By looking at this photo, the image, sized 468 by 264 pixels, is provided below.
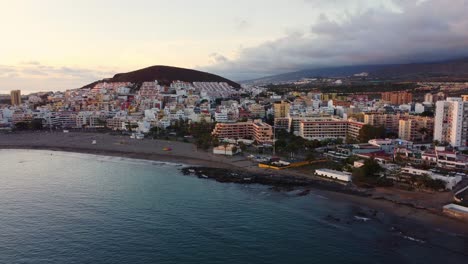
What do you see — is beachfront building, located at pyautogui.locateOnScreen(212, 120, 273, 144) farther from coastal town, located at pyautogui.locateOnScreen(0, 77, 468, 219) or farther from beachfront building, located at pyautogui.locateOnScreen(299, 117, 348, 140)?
beachfront building, located at pyautogui.locateOnScreen(299, 117, 348, 140)

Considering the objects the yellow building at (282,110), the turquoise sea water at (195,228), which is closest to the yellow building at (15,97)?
the yellow building at (282,110)

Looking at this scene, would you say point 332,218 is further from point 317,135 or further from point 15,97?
point 15,97

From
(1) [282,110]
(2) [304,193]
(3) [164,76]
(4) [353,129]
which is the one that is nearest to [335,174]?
(2) [304,193]

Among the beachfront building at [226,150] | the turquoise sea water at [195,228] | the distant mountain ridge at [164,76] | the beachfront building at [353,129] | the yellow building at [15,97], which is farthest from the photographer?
the distant mountain ridge at [164,76]

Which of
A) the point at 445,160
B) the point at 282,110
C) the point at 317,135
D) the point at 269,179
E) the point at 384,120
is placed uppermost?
the point at 282,110

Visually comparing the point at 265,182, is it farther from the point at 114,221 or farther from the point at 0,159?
the point at 0,159

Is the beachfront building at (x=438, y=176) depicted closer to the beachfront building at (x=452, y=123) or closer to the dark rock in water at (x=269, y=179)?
the dark rock in water at (x=269, y=179)
